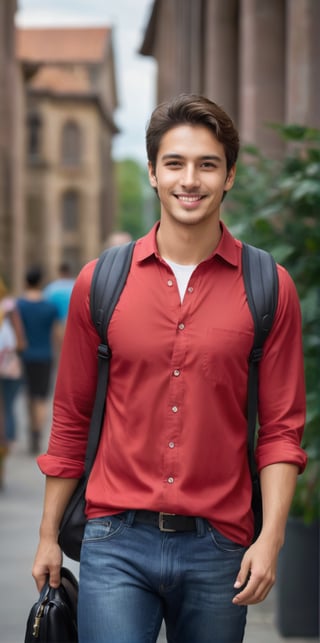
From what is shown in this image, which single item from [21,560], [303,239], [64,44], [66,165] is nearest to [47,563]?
[303,239]

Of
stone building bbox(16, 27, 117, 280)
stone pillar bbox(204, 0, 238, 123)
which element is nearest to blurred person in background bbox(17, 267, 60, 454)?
stone pillar bbox(204, 0, 238, 123)

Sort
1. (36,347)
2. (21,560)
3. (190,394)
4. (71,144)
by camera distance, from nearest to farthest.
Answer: (190,394), (21,560), (36,347), (71,144)

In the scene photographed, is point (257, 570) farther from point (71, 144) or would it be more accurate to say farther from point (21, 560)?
point (71, 144)

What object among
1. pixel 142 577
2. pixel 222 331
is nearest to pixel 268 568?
pixel 142 577

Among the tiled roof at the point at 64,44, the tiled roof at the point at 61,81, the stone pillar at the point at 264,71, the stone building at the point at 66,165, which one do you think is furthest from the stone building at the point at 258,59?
the tiled roof at the point at 64,44

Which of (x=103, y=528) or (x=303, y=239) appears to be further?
(x=303, y=239)

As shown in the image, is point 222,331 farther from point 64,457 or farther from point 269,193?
point 269,193

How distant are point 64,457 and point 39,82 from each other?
78.0m

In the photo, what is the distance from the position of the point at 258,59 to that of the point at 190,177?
12009 mm

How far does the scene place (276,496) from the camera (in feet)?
9.98

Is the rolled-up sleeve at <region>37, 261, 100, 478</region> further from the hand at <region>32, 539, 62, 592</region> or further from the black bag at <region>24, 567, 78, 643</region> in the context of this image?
the black bag at <region>24, 567, 78, 643</region>

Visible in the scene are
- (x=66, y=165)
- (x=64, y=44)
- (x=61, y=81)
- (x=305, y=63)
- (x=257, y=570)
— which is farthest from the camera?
(x=64, y=44)

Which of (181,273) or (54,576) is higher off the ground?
(181,273)

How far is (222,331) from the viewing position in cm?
307
